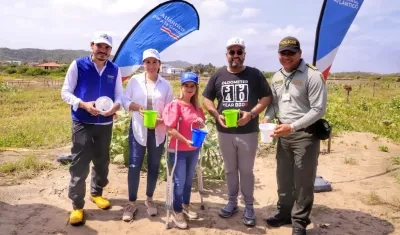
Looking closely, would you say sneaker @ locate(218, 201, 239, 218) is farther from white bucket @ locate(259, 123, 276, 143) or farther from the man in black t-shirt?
white bucket @ locate(259, 123, 276, 143)

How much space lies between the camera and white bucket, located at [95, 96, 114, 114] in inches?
123

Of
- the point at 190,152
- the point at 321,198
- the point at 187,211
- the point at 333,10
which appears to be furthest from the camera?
the point at 321,198

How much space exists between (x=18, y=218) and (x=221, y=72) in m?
2.52

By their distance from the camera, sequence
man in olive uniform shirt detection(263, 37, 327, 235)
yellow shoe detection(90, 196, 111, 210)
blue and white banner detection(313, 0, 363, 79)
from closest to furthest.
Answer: man in olive uniform shirt detection(263, 37, 327, 235) < yellow shoe detection(90, 196, 111, 210) < blue and white banner detection(313, 0, 363, 79)

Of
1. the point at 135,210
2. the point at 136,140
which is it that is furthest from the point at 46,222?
the point at 136,140

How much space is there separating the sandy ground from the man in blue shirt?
339 mm

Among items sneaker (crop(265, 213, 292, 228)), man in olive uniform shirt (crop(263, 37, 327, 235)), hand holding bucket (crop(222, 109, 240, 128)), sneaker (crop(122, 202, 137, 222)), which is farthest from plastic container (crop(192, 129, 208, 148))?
sneaker (crop(265, 213, 292, 228))

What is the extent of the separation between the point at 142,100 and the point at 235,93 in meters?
0.90

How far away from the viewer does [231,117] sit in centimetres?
305

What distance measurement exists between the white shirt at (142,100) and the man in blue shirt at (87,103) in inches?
5.6

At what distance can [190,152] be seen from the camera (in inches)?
128

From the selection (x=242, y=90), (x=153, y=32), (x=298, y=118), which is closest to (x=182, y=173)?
(x=242, y=90)

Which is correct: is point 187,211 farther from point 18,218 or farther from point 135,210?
point 18,218

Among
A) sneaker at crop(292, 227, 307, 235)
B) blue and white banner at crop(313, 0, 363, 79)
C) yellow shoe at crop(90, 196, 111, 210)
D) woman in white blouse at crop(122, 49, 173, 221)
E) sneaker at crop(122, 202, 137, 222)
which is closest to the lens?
sneaker at crop(292, 227, 307, 235)
